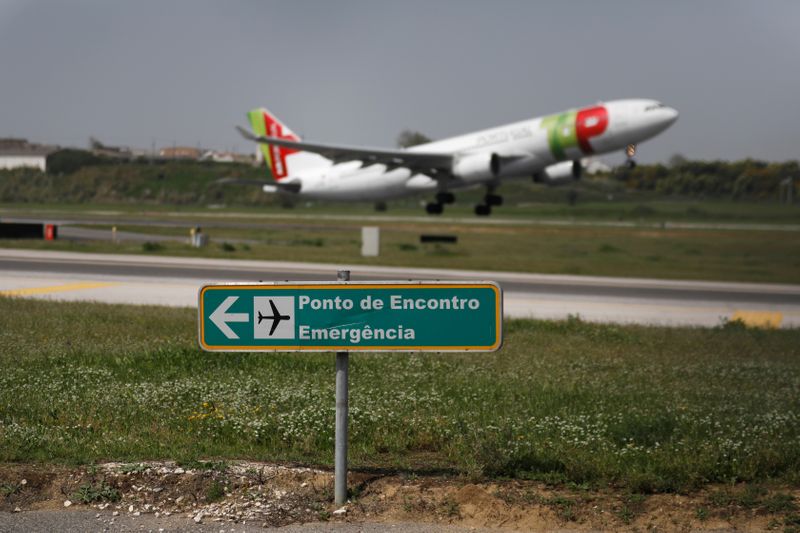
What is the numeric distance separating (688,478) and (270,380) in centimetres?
607

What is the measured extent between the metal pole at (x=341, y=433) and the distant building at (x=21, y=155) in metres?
35.2

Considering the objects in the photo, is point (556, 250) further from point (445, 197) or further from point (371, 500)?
point (371, 500)

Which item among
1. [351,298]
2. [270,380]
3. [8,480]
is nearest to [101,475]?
[8,480]

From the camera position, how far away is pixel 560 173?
2061 inches

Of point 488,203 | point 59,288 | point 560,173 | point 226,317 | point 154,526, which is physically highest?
point 560,173

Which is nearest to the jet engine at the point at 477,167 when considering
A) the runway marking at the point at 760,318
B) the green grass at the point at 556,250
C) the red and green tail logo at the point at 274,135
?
the green grass at the point at 556,250

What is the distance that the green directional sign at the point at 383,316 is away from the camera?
7445 mm

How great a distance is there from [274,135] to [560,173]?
22851 millimetres

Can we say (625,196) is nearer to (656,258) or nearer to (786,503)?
(656,258)

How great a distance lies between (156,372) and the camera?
1309 centimetres

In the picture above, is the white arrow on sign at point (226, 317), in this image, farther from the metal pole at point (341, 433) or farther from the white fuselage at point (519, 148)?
the white fuselage at point (519, 148)

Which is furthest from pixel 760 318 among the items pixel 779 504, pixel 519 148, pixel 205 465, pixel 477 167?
pixel 477 167

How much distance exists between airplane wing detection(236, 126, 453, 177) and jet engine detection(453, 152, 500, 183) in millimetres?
885

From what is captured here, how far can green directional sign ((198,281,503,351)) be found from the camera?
24.4 feet
